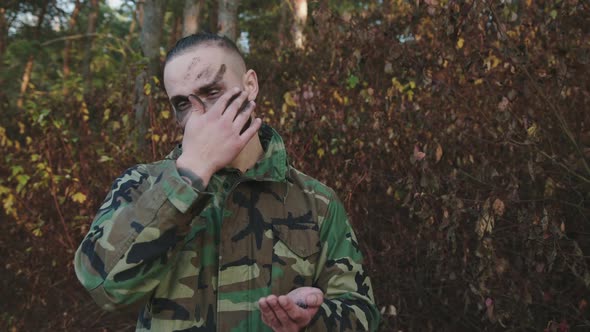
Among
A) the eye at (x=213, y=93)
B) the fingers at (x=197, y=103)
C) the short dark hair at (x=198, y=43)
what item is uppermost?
the short dark hair at (x=198, y=43)

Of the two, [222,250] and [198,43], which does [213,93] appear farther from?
[222,250]

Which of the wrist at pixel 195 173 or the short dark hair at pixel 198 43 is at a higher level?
the short dark hair at pixel 198 43

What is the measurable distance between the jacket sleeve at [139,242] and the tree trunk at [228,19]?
16.0 ft

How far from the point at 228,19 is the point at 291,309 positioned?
17.2 feet

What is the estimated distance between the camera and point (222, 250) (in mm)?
1654

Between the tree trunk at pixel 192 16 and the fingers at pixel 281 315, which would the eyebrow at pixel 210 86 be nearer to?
the fingers at pixel 281 315

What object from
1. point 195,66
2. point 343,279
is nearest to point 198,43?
point 195,66

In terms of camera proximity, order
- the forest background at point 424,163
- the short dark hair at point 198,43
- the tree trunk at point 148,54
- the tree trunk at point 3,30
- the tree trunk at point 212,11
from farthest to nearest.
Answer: the tree trunk at point 212,11 < the tree trunk at point 3,30 < the tree trunk at point 148,54 < the forest background at point 424,163 < the short dark hair at point 198,43

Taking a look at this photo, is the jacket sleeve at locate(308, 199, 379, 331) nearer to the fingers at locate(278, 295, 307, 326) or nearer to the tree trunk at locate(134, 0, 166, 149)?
the fingers at locate(278, 295, 307, 326)

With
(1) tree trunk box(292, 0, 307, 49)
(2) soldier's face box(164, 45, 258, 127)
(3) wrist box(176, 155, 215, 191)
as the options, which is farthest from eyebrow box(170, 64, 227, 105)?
(1) tree trunk box(292, 0, 307, 49)

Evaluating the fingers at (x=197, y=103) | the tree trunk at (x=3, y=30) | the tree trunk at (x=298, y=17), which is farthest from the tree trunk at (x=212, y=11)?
the fingers at (x=197, y=103)

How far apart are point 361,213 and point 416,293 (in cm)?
76

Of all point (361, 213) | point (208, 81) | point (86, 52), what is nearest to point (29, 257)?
point (361, 213)

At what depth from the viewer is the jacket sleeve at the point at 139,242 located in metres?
1.41
